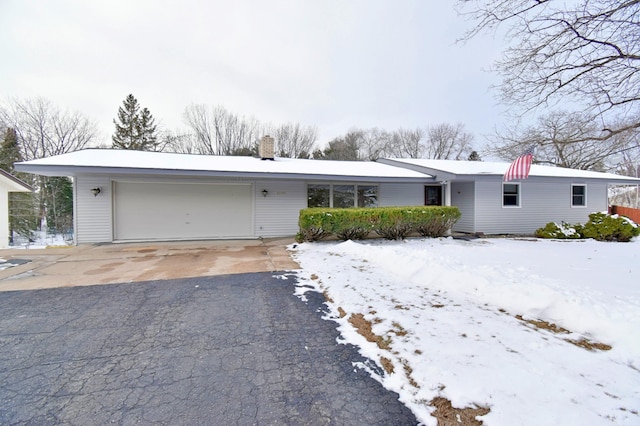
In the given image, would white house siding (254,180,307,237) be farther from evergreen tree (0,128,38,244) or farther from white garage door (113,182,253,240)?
evergreen tree (0,128,38,244)

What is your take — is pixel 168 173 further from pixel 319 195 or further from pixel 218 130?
pixel 218 130

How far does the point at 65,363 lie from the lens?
251 centimetres

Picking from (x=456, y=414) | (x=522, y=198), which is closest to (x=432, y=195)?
(x=522, y=198)

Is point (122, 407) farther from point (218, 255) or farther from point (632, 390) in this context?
point (218, 255)

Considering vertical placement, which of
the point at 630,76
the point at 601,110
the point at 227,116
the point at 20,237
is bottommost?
the point at 20,237

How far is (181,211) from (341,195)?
6.12 metres

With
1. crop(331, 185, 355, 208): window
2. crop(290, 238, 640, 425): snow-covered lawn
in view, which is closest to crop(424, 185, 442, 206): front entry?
crop(331, 185, 355, 208): window

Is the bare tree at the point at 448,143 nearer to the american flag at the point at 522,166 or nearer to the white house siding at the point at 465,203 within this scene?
the white house siding at the point at 465,203

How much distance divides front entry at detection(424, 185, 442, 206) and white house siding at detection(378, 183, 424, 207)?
0.30 m

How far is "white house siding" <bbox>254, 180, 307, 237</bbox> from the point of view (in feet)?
35.2

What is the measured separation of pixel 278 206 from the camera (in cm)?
1093

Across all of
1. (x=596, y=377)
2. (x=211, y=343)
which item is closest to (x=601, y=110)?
(x=596, y=377)

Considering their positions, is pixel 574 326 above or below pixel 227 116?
below

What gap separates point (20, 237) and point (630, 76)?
80.9ft
